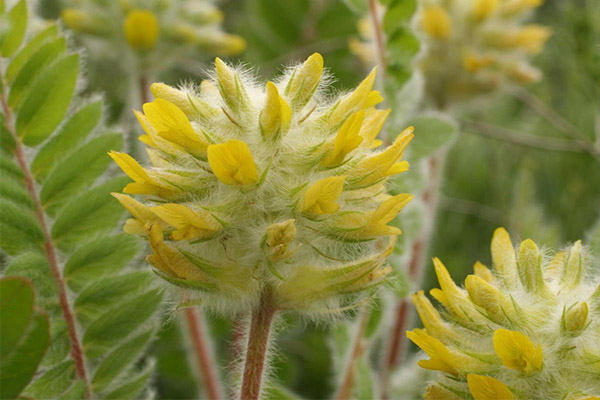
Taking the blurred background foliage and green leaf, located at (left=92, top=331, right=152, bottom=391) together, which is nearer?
green leaf, located at (left=92, top=331, right=152, bottom=391)

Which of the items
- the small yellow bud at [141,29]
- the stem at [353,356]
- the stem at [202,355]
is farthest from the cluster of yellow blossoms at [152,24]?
the stem at [353,356]

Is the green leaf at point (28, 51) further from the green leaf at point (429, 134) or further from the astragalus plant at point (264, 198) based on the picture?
the green leaf at point (429, 134)

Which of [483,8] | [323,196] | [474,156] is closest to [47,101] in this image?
[323,196]

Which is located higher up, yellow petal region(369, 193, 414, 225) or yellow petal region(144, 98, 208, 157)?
yellow petal region(144, 98, 208, 157)

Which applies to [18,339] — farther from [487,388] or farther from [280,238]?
[487,388]

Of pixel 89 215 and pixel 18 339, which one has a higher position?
pixel 89 215

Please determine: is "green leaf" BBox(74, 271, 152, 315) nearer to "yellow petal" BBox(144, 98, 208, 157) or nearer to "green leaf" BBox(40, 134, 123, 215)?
"green leaf" BBox(40, 134, 123, 215)

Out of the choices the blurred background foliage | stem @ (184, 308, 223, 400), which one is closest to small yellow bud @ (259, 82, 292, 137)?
stem @ (184, 308, 223, 400)
